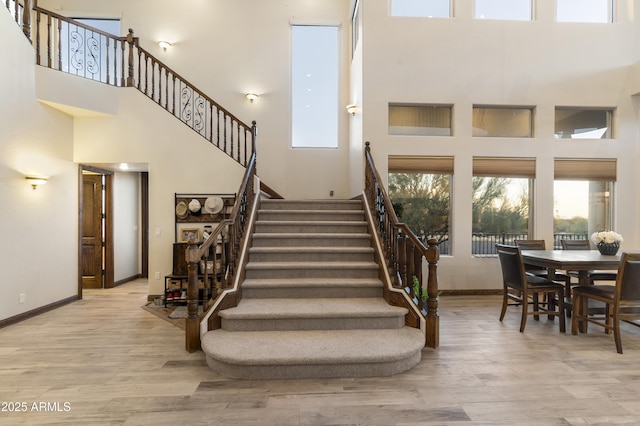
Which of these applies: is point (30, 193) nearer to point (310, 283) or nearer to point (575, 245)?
point (310, 283)

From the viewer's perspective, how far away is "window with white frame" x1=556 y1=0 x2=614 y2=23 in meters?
6.15

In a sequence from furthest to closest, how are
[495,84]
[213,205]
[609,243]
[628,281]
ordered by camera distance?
1. [495,84]
2. [213,205]
3. [609,243]
4. [628,281]

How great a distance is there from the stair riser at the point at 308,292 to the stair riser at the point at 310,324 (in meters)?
0.55

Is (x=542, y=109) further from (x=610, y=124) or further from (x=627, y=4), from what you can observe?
(x=627, y=4)

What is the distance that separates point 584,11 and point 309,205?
239 inches

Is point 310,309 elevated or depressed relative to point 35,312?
elevated

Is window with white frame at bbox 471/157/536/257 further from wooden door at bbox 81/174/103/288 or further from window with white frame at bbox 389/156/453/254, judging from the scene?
wooden door at bbox 81/174/103/288

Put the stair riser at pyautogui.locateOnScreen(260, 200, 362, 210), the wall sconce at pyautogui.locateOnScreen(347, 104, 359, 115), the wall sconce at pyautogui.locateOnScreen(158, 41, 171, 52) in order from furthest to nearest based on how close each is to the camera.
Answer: the wall sconce at pyautogui.locateOnScreen(158, 41, 171, 52), the wall sconce at pyautogui.locateOnScreen(347, 104, 359, 115), the stair riser at pyautogui.locateOnScreen(260, 200, 362, 210)

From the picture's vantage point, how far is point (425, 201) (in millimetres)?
6215

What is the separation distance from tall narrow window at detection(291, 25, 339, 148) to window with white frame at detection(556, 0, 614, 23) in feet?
13.8

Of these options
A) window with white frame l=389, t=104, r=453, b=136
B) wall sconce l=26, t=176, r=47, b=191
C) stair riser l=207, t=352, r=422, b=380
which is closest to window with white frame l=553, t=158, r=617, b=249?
window with white frame l=389, t=104, r=453, b=136

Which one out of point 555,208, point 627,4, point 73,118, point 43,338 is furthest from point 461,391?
point 627,4

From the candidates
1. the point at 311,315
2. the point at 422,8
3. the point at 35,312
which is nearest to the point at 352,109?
the point at 422,8

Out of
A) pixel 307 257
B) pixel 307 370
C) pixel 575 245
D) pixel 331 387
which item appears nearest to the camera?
pixel 331 387
